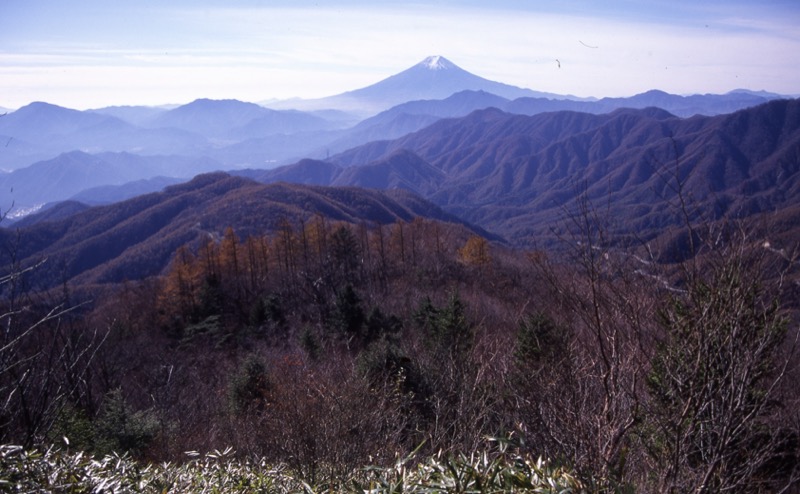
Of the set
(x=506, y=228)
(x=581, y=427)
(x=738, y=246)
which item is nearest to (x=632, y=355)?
(x=581, y=427)

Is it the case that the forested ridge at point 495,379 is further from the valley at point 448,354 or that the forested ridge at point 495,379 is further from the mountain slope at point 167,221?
the mountain slope at point 167,221

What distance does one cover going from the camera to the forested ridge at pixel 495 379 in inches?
152

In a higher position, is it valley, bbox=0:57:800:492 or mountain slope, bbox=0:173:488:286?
valley, bbox=0:57:800:492

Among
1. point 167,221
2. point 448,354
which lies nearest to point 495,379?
point 448,354

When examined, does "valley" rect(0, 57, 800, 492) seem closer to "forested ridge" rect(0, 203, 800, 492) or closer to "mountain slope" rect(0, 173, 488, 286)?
"forested ridge" rect(0, 203, 800, 492)

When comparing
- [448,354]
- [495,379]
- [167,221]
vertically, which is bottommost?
[167,221]

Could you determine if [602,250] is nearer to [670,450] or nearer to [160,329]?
[670,450]

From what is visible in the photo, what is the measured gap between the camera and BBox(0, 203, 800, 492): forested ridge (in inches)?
152

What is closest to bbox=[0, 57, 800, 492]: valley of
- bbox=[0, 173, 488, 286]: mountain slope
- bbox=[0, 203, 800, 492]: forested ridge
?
bbox=[0, 203, 800, 492]: forested ridge

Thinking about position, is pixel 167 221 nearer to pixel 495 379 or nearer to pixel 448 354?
pixel 448 354

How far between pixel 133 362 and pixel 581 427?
21783 mm

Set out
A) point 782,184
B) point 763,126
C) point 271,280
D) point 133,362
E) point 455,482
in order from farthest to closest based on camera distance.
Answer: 1. point 763,126
2. point 782,184
3. point 271,280
4. point 133,362
5. point 455,482

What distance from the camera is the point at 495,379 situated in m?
8.55

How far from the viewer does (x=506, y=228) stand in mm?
161875
